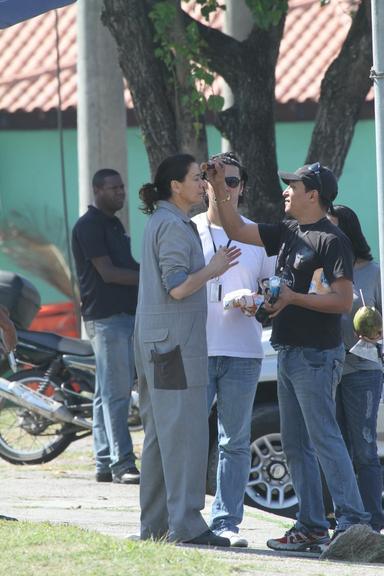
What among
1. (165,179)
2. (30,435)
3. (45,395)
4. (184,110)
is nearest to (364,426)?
(165,179)

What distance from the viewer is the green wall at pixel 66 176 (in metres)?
15.8

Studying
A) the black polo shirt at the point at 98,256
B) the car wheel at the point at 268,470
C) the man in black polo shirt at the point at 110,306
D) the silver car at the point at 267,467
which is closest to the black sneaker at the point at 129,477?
the man in black polo shirt at the point at 110,306

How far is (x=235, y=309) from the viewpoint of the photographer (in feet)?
23.0

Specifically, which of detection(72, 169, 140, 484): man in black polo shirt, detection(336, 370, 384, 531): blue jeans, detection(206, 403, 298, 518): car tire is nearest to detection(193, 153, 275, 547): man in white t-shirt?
detection(336, 370, 384, 531): blue jeans

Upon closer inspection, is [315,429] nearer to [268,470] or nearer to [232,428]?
[232,428]

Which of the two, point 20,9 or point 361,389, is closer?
point 20,9

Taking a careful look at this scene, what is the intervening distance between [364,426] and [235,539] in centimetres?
101

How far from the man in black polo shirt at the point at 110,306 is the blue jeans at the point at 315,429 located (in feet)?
9.23

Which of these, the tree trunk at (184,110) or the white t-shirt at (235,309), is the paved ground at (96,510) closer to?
the white t-shirt at (235,309)

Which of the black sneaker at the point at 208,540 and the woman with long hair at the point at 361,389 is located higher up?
the woman with long hair at the point at 361,389

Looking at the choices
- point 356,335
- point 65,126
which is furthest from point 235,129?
point 65,126

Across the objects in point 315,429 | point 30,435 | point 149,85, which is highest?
point 149,85

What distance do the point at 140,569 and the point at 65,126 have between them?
11.4 metres

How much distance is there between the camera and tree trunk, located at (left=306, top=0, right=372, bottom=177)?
33.8 feet
